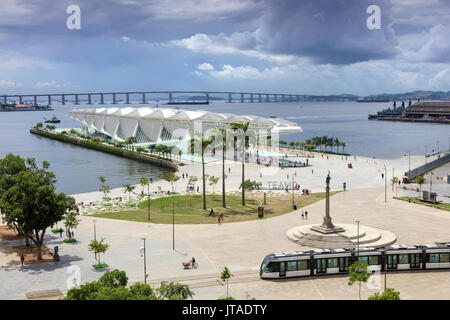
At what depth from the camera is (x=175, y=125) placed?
376 feet

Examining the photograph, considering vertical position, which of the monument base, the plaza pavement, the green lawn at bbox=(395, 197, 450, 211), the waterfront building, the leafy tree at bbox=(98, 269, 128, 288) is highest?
the waterfront building

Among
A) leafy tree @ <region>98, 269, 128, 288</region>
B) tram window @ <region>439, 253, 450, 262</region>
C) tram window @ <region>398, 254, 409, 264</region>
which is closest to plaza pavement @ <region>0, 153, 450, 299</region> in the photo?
tram window @ <region>398, 254, 409, 264</region>

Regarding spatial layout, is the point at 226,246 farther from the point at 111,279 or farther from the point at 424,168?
the point at 424,168

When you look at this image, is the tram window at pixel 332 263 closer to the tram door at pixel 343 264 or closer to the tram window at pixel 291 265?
the tram door at pixel 343 264

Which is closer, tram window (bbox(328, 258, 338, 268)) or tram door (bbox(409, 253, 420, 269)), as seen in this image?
tram window (bbox(328, 258, 338, 268))

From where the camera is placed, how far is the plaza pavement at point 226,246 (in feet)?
93.2

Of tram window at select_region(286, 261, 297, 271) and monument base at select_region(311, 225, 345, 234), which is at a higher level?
monument base at select_region(311, 225, 345, 234)

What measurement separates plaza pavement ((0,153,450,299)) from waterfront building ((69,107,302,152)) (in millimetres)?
55924

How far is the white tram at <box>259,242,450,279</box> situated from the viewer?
97.9ft

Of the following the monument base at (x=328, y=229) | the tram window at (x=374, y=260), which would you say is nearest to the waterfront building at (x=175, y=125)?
the monument base at (x=328, y=229)

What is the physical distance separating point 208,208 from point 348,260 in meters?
23.5

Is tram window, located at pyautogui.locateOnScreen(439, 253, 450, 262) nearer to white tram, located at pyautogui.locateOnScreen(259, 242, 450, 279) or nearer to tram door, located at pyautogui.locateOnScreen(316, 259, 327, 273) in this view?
white tram, located at pyautogui.locateOnScreen(259, 242, 450, 279)
